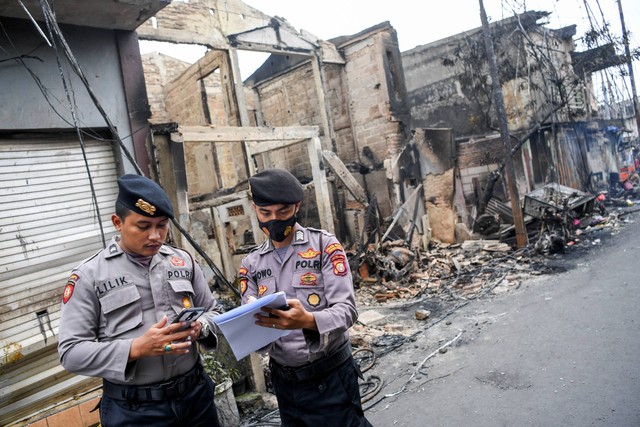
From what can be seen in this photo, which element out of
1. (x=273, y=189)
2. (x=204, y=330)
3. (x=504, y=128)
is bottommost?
(x=204, y=330)

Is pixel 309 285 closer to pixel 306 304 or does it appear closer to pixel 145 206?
pixel 306 304

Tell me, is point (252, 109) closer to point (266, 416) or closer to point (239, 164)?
point (239, 164)

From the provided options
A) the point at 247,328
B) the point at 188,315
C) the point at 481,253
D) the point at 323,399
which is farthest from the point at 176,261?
the point at 481,253

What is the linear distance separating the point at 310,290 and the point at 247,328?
0.39 metres

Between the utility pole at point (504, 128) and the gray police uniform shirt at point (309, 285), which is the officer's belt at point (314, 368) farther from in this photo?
the utility pole at point (504, 128)

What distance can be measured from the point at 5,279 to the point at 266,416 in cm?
296

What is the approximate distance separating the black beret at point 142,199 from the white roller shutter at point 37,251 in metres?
3.10

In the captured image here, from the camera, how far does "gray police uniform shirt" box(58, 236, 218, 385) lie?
Answer: 1781 mm

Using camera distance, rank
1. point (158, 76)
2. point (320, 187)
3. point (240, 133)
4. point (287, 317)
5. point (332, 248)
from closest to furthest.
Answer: point (287, 317) → point (332, 248) → point (240, 133) → point (320, 187) → point (158, 76)

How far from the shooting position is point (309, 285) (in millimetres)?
2111

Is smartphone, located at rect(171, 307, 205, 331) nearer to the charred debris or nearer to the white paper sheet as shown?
the white paper sheet

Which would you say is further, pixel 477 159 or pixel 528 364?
pixel 477 159

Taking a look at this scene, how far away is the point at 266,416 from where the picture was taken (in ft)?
13.4

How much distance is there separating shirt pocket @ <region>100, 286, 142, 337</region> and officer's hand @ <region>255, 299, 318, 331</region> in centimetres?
63
